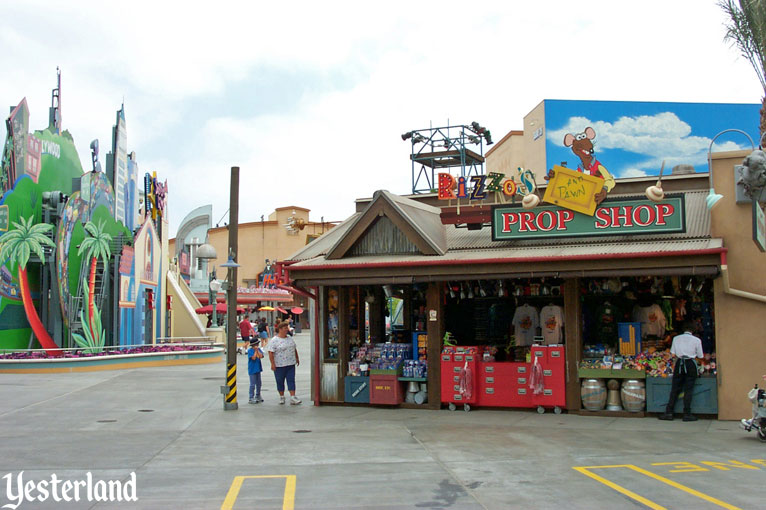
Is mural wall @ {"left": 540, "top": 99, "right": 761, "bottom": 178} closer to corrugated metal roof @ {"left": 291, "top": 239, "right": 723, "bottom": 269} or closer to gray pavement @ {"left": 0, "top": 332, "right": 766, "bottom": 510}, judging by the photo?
corrugated metal roof @ {"left": 291, "top": 239, "right": 723, "bottom": 269}

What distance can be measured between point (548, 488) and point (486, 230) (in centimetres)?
954

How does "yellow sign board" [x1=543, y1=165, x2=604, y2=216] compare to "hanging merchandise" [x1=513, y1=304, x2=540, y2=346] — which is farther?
"hanging merchandise" [x1=513, y1=304, x2=540, y2=346]

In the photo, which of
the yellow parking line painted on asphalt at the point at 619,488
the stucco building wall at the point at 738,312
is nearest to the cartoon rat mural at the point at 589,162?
the stucco building wall at the point at 738,312

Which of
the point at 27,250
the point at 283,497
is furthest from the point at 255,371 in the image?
the point at 27,250

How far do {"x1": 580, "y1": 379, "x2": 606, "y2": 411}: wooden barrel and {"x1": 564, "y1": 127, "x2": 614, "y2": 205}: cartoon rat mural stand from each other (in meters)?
3.61

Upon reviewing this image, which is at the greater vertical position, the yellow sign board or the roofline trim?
the yellow sign board

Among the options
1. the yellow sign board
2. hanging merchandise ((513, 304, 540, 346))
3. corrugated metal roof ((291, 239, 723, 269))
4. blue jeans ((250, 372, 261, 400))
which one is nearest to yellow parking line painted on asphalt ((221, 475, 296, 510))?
corrugated metal roof ((291, 239, 723, 269))

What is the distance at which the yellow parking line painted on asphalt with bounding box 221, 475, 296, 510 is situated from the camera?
787cm

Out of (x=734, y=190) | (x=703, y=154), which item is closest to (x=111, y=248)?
(x=734, y=190)

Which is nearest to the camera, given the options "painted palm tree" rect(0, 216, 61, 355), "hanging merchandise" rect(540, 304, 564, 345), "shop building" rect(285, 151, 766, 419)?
"shop building" rect(285, 151, 766, 419)

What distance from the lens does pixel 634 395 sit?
46.2 ft

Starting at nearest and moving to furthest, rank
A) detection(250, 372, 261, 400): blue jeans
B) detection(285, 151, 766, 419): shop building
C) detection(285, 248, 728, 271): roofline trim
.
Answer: detection(285, 248, 728, 271): roofline trim → detection(285, 151, 766, 419): shop building → detection(250, 372, 261, 400): blue jeans

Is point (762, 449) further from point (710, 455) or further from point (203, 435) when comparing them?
point (203, 435)

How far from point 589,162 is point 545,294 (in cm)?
298
